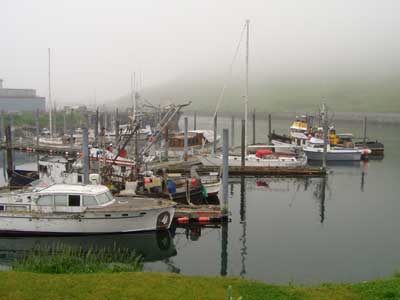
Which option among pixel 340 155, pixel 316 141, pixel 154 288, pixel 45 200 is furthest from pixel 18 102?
pixel 154 288

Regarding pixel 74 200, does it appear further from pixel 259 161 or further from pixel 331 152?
pixel 331 152

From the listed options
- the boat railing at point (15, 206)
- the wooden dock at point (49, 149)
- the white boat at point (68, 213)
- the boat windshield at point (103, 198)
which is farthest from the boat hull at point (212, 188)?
the wooden dock at point (49, 149)

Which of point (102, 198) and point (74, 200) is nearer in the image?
point (74, 200)

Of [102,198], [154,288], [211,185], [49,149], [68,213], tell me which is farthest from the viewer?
[49,149]

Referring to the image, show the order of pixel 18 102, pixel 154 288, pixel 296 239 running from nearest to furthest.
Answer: pixel 154 288 < pixel 296 239 < pixel 18 102

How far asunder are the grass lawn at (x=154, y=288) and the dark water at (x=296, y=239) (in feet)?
21.9

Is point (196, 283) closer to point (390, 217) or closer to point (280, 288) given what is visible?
point (280, 288)

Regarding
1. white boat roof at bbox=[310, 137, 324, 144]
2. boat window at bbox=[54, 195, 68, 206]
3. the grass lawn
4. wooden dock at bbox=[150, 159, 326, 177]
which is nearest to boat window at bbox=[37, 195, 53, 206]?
boat window at bbox=[54, 195, 68, 206]

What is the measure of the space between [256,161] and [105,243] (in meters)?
28.1

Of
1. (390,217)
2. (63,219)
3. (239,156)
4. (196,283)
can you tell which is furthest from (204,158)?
(196,283)

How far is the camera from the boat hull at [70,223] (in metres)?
24.6

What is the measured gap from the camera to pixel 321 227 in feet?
94.2

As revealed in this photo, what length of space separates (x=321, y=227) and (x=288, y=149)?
111ft

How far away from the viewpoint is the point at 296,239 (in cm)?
2588
